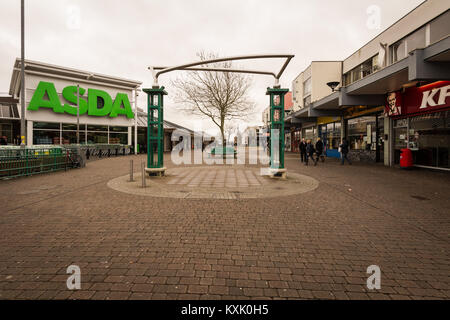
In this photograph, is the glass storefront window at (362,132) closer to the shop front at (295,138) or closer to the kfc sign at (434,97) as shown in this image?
the kfc sign at (434,97)

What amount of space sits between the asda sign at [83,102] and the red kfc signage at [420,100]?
26.8 metres

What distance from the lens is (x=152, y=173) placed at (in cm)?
1014

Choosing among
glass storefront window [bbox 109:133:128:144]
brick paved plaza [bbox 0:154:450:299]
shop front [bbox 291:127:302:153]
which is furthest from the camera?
shop front [bbox 291:127:302:153]

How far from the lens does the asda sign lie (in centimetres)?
2272

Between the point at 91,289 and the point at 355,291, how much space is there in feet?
8.96

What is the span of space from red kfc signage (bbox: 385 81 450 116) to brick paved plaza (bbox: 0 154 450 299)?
6921 mm

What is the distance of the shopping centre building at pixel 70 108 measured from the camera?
22.7 metres

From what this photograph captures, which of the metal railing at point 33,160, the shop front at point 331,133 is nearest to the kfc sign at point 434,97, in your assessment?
the shop front at point 331,133

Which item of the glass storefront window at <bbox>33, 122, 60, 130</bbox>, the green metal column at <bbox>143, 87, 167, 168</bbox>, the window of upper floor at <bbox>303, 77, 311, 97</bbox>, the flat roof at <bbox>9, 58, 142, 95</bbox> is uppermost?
the flat roof at <bbox>9, 58, 142, 95</bbox>

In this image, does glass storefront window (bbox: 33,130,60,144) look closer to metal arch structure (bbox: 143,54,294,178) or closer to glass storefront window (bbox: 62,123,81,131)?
glass storefront window (bbox: 62,123,81,131)

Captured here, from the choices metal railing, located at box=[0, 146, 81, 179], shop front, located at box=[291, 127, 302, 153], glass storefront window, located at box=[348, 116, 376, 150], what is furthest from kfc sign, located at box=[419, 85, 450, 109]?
shop front, located at box=[291, 127, 302, 153]

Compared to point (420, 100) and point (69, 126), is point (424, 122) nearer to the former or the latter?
point (420, 100)

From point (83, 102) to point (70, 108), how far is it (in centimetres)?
146

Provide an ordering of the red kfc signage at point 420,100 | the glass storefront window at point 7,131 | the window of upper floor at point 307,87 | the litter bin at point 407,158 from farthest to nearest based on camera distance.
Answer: the window of upper floor at point 307,87, the glass storefront window at point 7,131, the litter bin at point 407,158, the red kfc signage at point 420,100
